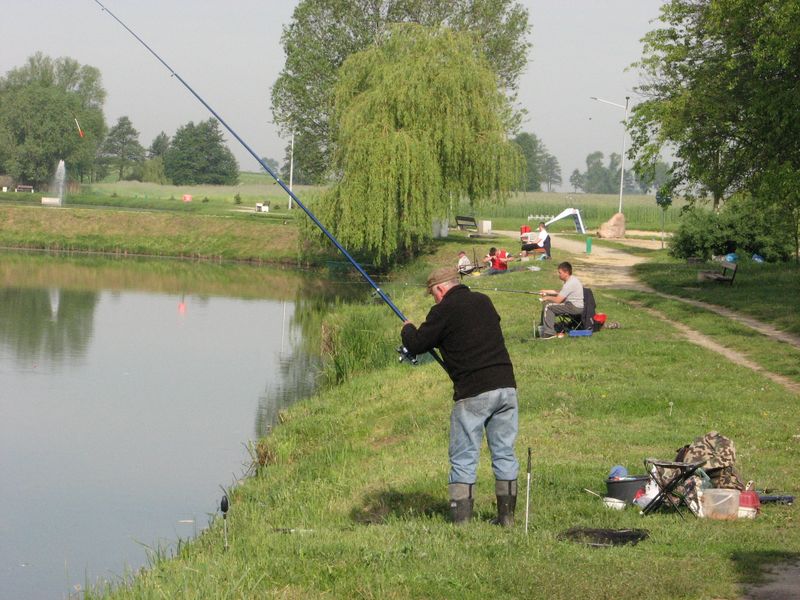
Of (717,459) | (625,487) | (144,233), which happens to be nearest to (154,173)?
(144,233)

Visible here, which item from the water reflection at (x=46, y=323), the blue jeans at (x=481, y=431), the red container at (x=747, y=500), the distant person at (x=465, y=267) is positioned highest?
the blue jeans at (x=481, y=431)

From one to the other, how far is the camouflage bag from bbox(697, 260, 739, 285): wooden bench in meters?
18.1

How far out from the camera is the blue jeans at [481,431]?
8.39 m

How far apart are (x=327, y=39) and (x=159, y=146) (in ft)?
344

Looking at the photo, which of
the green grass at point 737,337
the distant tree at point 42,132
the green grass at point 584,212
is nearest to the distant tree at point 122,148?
the distant tree at point 42,132

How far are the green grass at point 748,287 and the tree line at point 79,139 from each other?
1204 inches

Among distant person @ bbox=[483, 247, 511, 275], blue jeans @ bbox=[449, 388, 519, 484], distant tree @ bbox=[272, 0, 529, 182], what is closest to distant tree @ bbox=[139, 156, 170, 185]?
distant tree @ bbox=[272, 0, 529, 182]

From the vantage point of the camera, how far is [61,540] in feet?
40.3

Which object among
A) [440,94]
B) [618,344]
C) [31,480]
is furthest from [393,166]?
[31,480]

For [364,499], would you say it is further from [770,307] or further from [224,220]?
[224,220]

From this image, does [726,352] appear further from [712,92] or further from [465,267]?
[465,267]

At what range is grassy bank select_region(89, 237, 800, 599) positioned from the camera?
705cm

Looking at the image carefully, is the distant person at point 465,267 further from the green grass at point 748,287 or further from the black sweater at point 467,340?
the black sweater at point 467,340

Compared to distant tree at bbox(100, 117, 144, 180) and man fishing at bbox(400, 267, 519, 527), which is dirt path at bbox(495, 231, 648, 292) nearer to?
man fishing at bbox(400, 267, 519, 527)
